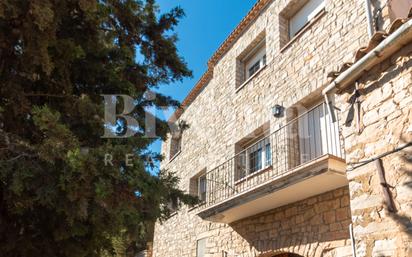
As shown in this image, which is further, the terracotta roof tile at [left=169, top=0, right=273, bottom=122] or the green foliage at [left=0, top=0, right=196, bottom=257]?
the terracotta roof tile at [left=169, top=0, right=273, bottom=122]

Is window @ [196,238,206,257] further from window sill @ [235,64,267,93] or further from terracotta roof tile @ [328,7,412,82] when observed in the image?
terracotta roof tile @ [328,7,412,82]

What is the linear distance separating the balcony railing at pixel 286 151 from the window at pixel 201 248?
1.63 m

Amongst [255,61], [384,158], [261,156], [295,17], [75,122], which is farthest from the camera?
[255,61]

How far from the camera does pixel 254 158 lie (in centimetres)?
918

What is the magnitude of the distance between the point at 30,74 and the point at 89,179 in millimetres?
1700

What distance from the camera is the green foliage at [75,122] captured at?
14.3 feet

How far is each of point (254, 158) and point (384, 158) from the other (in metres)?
5.22

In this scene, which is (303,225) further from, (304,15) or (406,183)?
(304,15)

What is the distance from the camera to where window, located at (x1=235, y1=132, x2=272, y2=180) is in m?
8.60

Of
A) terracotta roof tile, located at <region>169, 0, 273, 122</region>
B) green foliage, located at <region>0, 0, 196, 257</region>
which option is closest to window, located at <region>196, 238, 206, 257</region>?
terracotta roof tile, located at <region>169, 0, 273, 122</region>

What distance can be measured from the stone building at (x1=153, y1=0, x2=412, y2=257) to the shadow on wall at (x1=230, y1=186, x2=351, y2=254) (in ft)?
0.07

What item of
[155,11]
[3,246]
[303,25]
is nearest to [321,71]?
[303,25]

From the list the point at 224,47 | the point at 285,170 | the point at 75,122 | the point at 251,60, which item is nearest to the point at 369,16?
the point at 285,170

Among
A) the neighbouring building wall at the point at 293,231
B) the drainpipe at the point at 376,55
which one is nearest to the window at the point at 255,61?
the neighbouring building wall at the point at 293,231
